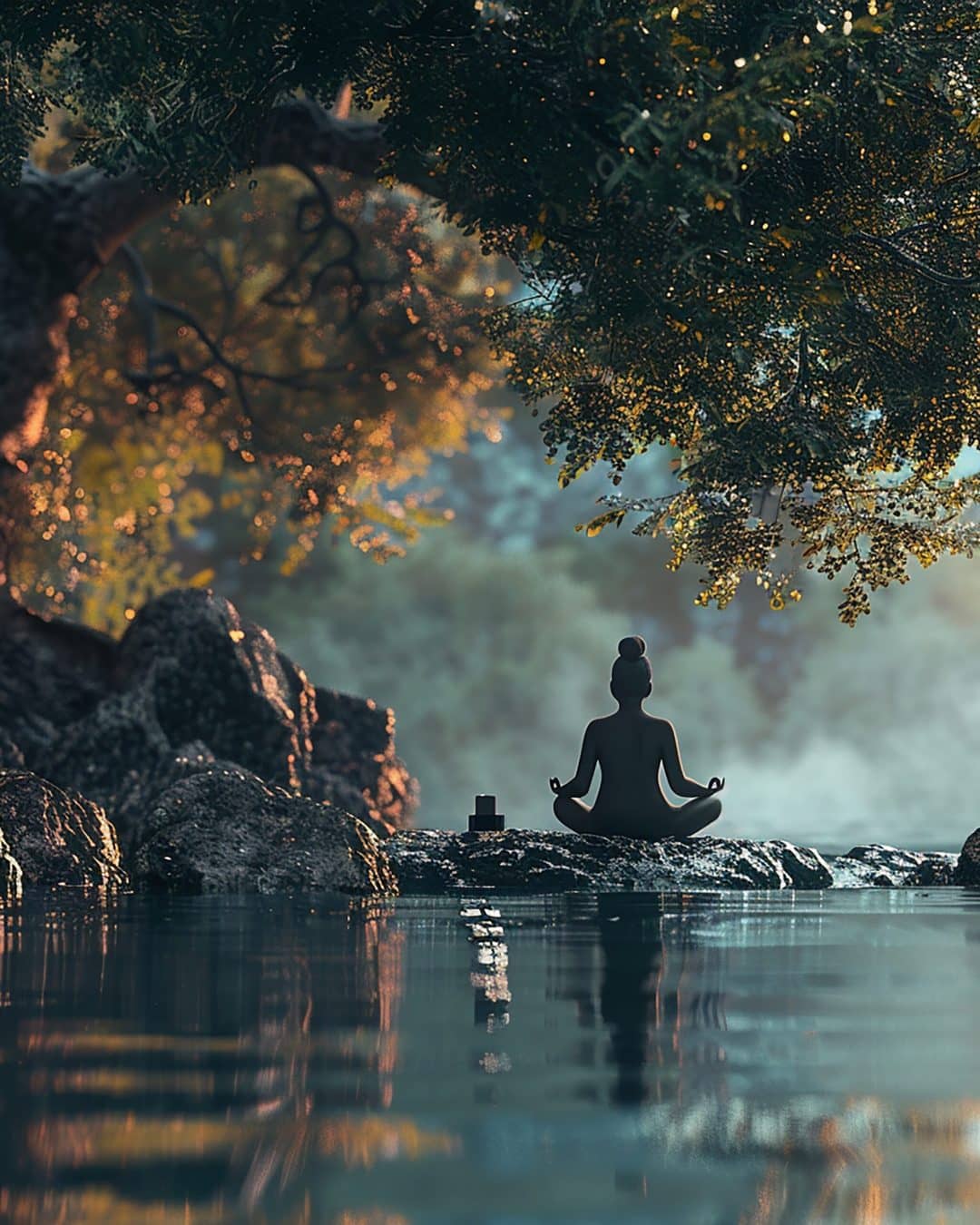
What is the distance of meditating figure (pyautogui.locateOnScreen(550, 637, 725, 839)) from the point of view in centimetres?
1747

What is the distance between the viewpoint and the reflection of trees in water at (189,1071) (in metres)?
3.85

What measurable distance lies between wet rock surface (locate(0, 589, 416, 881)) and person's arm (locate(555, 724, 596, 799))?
7.88 meters

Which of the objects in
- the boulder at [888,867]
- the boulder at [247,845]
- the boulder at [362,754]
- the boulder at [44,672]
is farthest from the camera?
the boulder at [362,754]

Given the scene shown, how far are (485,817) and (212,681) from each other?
9228 mm

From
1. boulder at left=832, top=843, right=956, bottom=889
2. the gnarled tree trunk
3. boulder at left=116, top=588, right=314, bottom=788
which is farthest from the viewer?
boulder at left=116, top=588, right=314, bottom=788

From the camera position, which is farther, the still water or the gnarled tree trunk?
the gnarled tree trunk

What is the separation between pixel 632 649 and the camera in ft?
59.3

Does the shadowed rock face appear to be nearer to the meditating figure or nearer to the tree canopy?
the meditating figure

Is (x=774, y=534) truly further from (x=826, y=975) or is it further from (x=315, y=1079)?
(x=315, y=1079)

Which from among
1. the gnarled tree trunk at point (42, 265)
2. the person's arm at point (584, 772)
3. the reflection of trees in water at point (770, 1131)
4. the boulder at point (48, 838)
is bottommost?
the reflection of trees in water at point (770, 1131)

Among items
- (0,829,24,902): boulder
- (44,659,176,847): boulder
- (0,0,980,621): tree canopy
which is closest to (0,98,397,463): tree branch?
(44,659,176,847): boulder

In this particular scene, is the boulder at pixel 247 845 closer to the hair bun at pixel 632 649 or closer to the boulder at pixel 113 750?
the hair bun at pixel 632 649

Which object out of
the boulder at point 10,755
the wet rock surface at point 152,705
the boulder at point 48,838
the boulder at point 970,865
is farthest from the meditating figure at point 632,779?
the boulder at point 10,755

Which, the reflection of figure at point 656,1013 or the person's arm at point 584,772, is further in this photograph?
the person's arm at point 584,772
